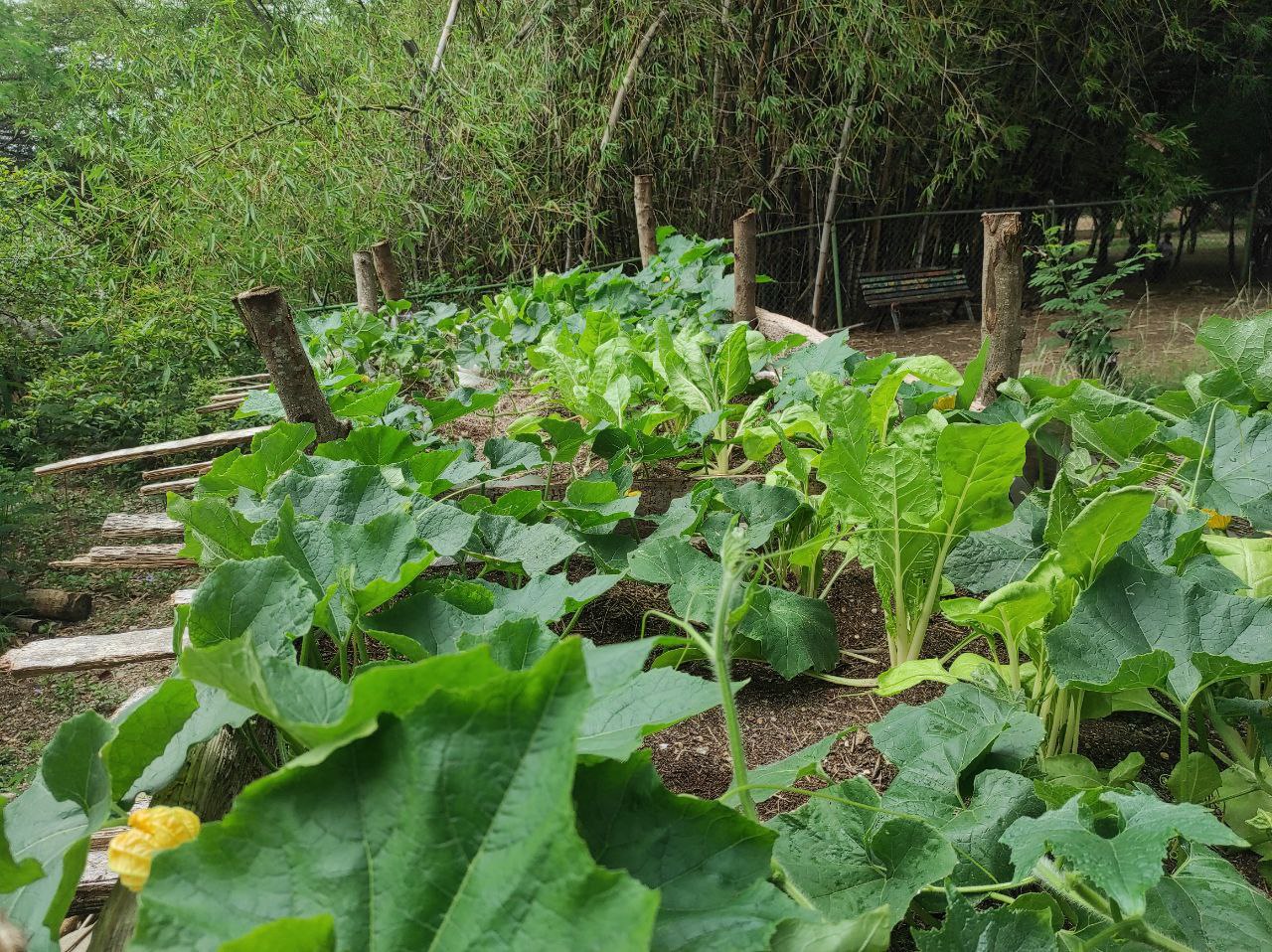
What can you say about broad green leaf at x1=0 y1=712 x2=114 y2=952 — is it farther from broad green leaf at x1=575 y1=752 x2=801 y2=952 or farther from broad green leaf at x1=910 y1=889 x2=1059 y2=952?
broad green leaf at x1=910 y1=889 x2=1059 y2=952

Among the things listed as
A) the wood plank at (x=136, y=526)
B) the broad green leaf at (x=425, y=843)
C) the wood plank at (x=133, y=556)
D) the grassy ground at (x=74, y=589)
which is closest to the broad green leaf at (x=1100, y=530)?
the broad green leaf at (x=425, y=843)

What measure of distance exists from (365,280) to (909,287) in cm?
525

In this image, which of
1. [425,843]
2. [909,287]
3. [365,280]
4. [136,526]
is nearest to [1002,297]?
[425,843]

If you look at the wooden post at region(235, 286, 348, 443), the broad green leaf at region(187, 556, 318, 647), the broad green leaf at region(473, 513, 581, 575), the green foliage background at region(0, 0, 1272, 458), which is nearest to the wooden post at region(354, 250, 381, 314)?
the green foliage background at region(0, 0, 1272, 458)

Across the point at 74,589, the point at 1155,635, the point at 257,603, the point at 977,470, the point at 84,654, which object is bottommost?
the point at 74,589

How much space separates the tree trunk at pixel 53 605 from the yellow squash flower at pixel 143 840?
12.7 feet

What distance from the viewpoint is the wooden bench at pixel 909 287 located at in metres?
7.54

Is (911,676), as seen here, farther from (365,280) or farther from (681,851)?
(365,280)

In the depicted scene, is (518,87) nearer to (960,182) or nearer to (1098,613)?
(960,182)

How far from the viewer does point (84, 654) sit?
1.60m

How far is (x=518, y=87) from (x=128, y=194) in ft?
7.35

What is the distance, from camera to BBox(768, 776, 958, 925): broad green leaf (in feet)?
2.56

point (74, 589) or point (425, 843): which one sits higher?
point (425, 843)

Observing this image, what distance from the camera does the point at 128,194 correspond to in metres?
4.71
